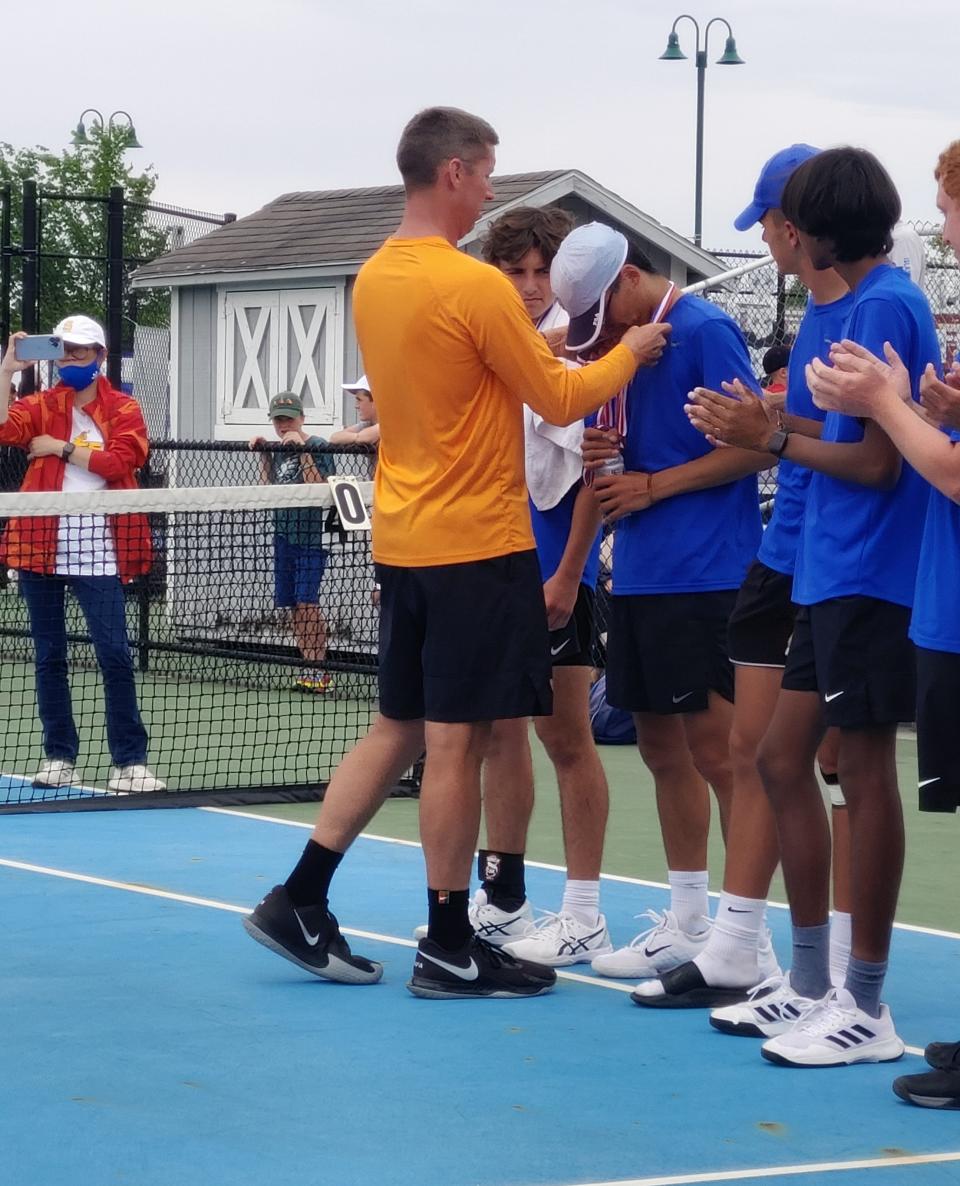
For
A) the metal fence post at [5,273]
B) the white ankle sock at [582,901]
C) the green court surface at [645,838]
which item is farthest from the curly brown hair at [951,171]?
the metal fence post at [5,273]

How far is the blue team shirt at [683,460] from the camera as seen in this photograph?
193 inches

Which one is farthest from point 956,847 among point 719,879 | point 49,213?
point 49,213

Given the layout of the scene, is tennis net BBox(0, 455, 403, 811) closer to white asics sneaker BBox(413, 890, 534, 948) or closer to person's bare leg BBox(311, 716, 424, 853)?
white asics sneaker BBox(413, 890, 534, 948)

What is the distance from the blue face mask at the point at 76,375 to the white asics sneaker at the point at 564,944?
13.1 ft

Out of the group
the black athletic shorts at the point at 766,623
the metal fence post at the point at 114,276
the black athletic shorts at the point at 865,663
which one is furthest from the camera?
the metal fence post at the point at 114,276

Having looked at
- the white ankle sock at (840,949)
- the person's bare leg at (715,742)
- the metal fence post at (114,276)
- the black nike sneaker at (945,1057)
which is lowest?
the black nike sneaker at (945,1057)

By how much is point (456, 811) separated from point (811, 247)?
1556 mm

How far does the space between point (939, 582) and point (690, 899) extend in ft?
5.20

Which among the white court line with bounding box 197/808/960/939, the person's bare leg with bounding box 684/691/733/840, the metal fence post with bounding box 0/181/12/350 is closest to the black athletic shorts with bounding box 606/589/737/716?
the person's bare leg with bounding box 684/691/733/840

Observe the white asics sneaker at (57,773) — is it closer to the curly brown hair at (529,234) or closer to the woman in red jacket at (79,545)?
the woman in red jacket at (79,545)

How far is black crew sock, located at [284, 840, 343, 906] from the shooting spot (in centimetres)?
485

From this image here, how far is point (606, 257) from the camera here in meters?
4.80

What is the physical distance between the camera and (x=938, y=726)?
12.6ft

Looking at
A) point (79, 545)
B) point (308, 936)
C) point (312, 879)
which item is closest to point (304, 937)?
point (308, 936)
